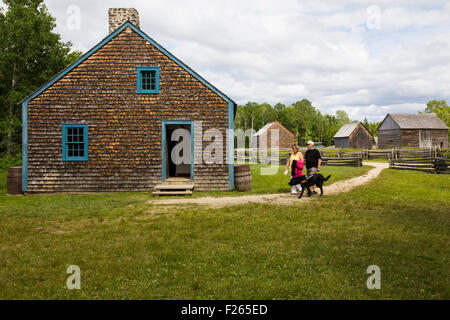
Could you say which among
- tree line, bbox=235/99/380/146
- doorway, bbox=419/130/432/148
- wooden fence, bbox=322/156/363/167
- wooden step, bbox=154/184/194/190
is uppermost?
tree line, bbox=235/99/380/146

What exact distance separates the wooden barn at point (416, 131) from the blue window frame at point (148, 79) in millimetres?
47217

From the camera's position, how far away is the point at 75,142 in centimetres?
1377

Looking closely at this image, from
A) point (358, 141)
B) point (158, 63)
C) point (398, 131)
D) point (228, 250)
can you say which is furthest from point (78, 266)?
point (358, 141)

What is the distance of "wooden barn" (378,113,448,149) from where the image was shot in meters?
49.5

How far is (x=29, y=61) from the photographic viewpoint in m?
28.2

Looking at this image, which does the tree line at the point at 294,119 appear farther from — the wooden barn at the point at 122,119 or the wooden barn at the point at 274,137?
the wooden barn at the point at 122,119

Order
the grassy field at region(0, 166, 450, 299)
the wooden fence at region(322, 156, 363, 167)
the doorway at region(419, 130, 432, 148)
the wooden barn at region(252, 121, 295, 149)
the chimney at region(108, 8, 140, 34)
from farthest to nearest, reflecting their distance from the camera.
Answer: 1. the wooden barn at region(252, 121, 295, 149)
2. the doorway at region(419, 130, 432, 148)
3. the wooden fence at region(322, 156, 363, 167)
4. the chimney at region(108, 8, 140, 34)
5. the grassy field at region(0, 166, 450, 299)

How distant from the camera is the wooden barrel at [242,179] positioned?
13945 mm

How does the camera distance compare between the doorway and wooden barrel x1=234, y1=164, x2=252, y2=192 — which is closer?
wooden barrel x1=234, y1=164, x2=252, y2=192

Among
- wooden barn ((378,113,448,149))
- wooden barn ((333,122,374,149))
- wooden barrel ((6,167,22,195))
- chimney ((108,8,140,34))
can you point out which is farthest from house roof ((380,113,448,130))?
wooden barrel ((6,167,22,195))

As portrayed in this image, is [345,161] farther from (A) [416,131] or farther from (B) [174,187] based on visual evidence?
(A) [416,131]

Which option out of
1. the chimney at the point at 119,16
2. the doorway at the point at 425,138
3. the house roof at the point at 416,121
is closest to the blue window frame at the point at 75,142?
the chimney at the point at 119,16

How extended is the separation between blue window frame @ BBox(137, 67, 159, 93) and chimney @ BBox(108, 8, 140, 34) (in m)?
2.63

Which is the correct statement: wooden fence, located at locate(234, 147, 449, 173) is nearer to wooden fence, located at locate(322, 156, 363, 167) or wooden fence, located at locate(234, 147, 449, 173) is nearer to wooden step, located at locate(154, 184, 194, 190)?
wooden fence, located at locate(322, 156, 363, 167)
